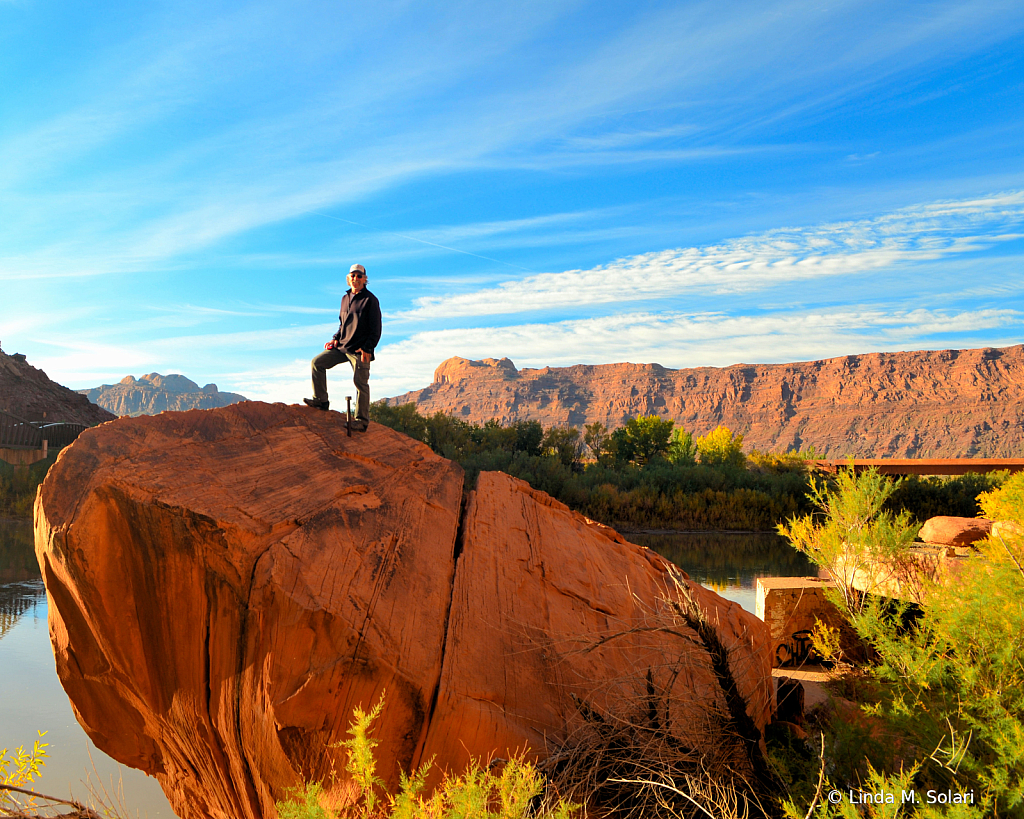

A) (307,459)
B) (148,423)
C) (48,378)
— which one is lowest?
(307,459)

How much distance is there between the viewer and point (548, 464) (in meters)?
28.2

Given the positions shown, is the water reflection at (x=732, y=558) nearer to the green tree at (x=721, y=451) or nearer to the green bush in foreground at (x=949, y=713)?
the green bush in foreground at (x=949, y=713)

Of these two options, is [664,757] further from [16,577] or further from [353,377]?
[16,577]

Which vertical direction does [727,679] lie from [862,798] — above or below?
above

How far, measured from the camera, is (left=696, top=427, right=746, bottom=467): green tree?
4206cm

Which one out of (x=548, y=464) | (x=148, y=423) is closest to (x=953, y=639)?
(x=148, y=423)

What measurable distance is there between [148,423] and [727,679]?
3859mm

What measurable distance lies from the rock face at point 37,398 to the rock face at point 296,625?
5682 cm

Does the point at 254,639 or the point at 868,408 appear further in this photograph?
the point at 868,408

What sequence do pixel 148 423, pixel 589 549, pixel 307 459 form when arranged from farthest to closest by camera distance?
pixel 589 549, pixel 307 459, pixel 148 423

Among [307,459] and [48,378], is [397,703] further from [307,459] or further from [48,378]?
[48,378]

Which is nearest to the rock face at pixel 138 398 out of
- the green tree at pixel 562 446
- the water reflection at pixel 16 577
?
the green tree at pixel 562 446

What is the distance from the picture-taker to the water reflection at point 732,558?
1568 cm

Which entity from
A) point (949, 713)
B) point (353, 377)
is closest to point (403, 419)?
point (353, 377)
